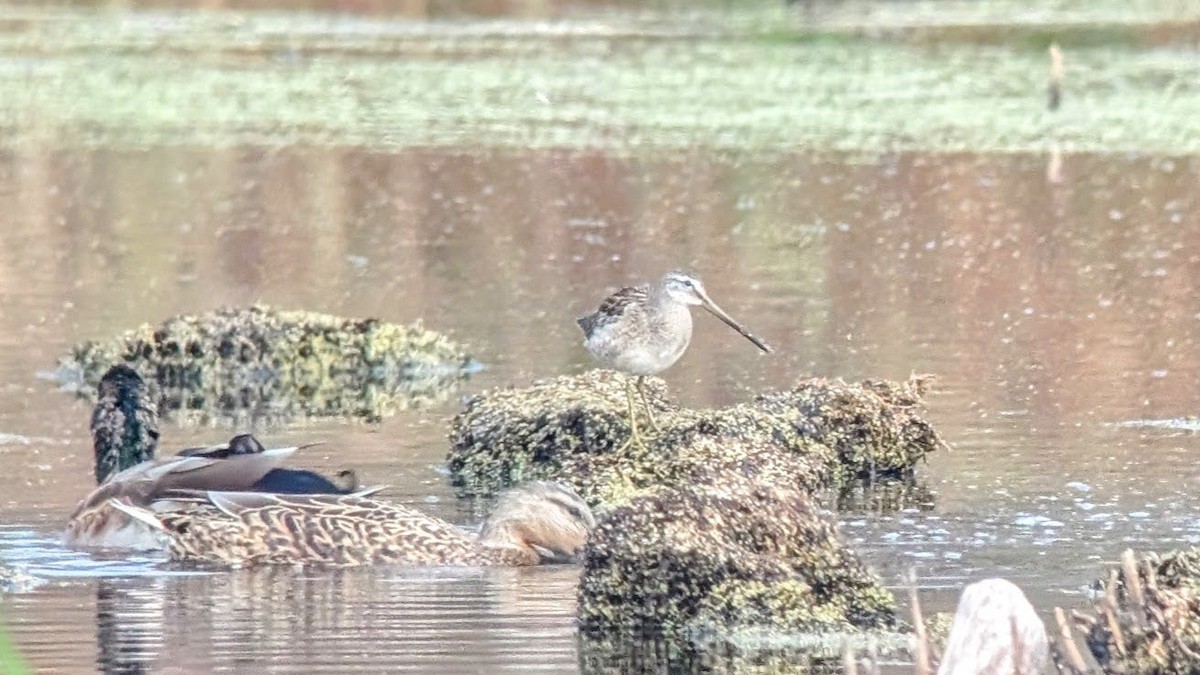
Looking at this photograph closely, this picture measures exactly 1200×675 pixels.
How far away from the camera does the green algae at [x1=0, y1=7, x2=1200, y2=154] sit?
32375 millimetres

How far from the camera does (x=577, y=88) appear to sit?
36.6 m

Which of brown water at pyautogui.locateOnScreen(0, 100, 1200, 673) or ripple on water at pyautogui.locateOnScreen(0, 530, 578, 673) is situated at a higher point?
brown water at pyautogui.locateOnScreen(0, 100, 1200, 673)

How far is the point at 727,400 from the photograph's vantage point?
15.8 meters

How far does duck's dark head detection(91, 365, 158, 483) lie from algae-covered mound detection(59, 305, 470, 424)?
3.25 meters

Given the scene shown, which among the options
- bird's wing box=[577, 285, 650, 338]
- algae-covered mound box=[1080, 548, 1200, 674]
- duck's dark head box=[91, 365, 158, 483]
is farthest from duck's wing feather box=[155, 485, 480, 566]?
algae-covered mound box=[1080, 548, 1200, 674]

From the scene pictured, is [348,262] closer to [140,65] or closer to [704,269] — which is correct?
[704,269]

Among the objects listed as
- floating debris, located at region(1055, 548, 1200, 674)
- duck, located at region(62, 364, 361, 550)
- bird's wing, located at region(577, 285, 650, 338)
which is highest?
bird's wing, located at region(577, 285, 650, 338)

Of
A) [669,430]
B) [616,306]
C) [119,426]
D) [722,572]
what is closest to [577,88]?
[616,306]

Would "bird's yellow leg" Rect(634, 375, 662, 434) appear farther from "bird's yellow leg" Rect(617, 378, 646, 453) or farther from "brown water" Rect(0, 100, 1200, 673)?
"brown water" Rect(0, 100, 1200, 673)

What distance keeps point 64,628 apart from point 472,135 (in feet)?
73.8

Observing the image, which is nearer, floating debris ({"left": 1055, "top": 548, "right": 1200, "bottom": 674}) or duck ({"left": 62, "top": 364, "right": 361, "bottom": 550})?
floating debris ({"left": 1055, "top": 548, "right": 1200, "bottom": 674})

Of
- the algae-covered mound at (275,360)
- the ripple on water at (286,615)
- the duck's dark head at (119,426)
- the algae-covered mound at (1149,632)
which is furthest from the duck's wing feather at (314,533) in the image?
the algae-covered mound at (275,360)

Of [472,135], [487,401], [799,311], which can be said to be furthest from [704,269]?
[472,135]

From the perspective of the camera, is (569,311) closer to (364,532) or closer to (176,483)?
(176,483)
